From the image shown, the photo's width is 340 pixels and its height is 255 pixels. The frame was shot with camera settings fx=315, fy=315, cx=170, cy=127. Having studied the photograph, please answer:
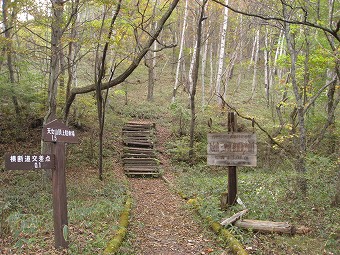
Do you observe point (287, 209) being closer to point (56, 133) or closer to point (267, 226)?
point (267, 226)

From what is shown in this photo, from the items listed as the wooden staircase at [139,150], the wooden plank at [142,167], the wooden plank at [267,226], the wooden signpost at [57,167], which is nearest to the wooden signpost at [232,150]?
the wooden plank at [267,226]

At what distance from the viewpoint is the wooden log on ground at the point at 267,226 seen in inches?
231

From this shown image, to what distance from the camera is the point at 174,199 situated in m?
Result: 9.80

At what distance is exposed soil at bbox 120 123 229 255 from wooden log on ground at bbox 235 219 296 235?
0.66 metres

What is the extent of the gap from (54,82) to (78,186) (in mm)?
3470

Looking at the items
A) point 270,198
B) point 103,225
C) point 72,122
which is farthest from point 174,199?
point 72,122

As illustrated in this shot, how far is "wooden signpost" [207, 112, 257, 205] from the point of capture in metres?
7.28

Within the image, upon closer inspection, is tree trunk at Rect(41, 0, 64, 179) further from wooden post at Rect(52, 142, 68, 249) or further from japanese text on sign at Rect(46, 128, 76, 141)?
wooden post at Rect(52, 142, 68, 249)

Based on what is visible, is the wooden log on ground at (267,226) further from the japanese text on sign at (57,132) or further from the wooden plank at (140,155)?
the wooden plank at (140,155)

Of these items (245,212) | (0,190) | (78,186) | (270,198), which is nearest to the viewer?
(245,212)

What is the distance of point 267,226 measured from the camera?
19.8ft

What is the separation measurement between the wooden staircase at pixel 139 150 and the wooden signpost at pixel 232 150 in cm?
619

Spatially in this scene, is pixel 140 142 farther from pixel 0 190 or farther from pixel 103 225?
pixel 103 225

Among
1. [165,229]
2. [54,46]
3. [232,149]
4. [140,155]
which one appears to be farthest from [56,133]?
[140,155]
